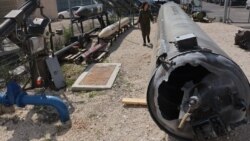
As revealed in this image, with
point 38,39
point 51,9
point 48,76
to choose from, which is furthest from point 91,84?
point 51,9

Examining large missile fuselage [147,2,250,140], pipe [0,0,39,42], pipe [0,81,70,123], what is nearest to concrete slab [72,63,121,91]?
pipe [0,81,70,123]

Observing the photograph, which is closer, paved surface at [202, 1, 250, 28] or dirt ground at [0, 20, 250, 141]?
dirt ground at [0, 20, 250, 141]

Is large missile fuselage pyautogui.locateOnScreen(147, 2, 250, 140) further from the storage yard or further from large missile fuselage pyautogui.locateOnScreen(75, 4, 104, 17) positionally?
large missile fuselage pyautogui.locateOnScreen(75, 4, 104, 17)

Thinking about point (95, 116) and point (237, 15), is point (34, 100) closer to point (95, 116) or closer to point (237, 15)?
point (95, 116)

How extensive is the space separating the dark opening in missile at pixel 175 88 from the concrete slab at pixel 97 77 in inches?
105

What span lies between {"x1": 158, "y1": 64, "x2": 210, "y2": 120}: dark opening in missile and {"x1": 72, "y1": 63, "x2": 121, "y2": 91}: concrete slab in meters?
2.67

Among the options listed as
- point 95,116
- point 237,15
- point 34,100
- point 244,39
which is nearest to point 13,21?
point 34,100

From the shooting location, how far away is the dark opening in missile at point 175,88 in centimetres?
420

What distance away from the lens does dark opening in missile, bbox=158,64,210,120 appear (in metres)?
4.20

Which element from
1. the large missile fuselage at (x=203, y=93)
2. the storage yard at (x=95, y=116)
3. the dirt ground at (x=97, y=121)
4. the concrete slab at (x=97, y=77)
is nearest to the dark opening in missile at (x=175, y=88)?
the large missile fuselage at (x=203, y=93)

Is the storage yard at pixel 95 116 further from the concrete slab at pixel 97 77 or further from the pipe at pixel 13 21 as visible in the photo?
the pipe at pixel 13 21

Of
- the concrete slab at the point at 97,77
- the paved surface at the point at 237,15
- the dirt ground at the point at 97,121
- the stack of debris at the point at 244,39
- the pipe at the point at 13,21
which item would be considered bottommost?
the paved surface at the point at 237,15

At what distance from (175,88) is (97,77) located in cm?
350

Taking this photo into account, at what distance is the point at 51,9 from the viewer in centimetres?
2664
